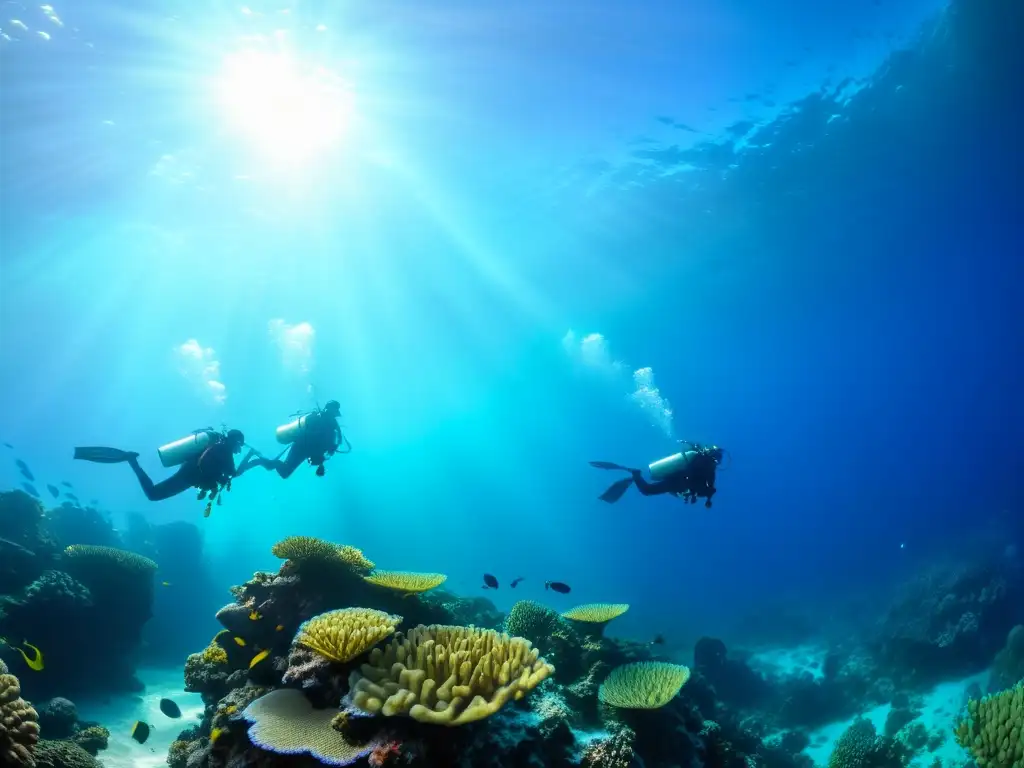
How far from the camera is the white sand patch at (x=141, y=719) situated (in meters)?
8.94

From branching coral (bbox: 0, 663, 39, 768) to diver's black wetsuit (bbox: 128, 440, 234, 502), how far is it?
4522mm

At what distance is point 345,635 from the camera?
162 inches

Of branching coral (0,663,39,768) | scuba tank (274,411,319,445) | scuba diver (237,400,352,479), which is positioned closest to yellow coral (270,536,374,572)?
branching coral (0,663,39,768)

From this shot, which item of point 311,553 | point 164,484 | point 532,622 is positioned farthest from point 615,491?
point 164,484

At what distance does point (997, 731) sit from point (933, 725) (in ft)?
35.1

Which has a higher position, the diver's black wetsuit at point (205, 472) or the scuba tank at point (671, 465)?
the scuba tank at point (671, 465)

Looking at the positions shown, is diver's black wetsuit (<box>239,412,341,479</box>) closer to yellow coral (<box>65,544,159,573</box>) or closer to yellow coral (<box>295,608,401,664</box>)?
yellow coral (<box>65,544,159,573</box>)

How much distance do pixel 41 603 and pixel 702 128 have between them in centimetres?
3216

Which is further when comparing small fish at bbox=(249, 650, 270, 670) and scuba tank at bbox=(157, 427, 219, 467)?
scuba tank at bbox=(157, 427, 219, 467)

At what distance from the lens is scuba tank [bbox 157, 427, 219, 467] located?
31.0 feet

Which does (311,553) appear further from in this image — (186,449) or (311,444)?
(311,444)

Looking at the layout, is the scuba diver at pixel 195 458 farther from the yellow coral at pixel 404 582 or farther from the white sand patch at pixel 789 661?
the white sand patch at pixel 789 661

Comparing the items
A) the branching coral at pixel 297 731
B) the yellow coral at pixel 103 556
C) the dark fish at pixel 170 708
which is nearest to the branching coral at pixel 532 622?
the branching coral at pixel 297 731

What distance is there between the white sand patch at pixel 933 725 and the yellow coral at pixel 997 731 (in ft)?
25.7
